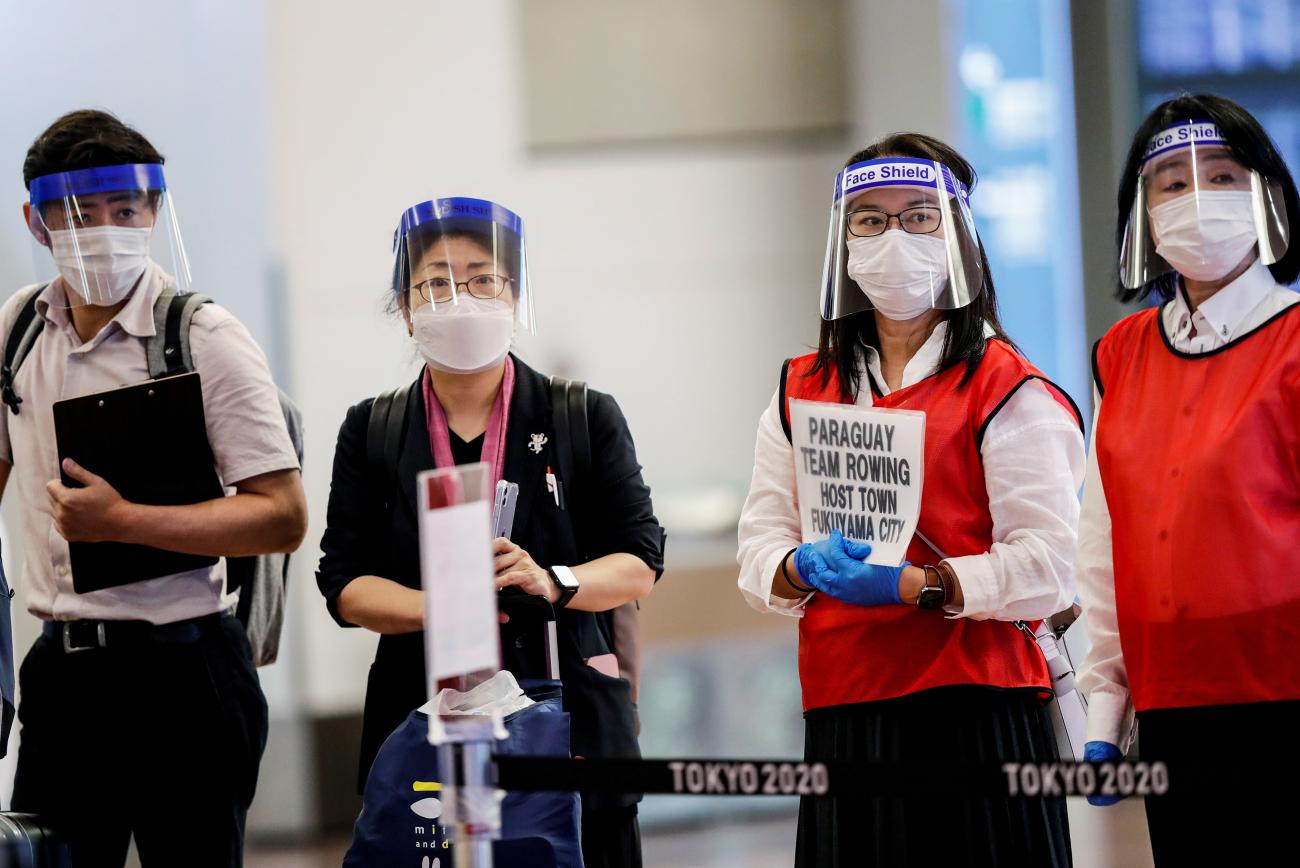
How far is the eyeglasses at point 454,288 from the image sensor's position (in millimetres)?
2928

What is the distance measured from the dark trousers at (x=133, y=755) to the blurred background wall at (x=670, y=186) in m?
2.92

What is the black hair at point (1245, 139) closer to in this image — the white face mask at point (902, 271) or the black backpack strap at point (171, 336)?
the white face mask at point (902, 271)

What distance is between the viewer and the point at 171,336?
10.1ft

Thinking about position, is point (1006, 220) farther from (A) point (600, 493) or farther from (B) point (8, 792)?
(B) point (8, 792)

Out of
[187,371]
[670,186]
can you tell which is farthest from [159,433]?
[670,186]

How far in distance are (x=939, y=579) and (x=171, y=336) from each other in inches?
66.9

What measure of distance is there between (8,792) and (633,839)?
1939 mm

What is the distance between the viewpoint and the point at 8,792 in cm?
389

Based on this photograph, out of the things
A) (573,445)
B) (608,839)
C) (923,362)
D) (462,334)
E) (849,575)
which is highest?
(462,334)

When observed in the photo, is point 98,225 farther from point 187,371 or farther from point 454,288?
point 454,288

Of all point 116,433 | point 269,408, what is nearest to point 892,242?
point 269,408

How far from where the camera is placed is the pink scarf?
2.87 m

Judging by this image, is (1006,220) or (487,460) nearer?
(487,460)

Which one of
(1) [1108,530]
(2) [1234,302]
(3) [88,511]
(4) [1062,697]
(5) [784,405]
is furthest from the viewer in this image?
(3) [88,511]
